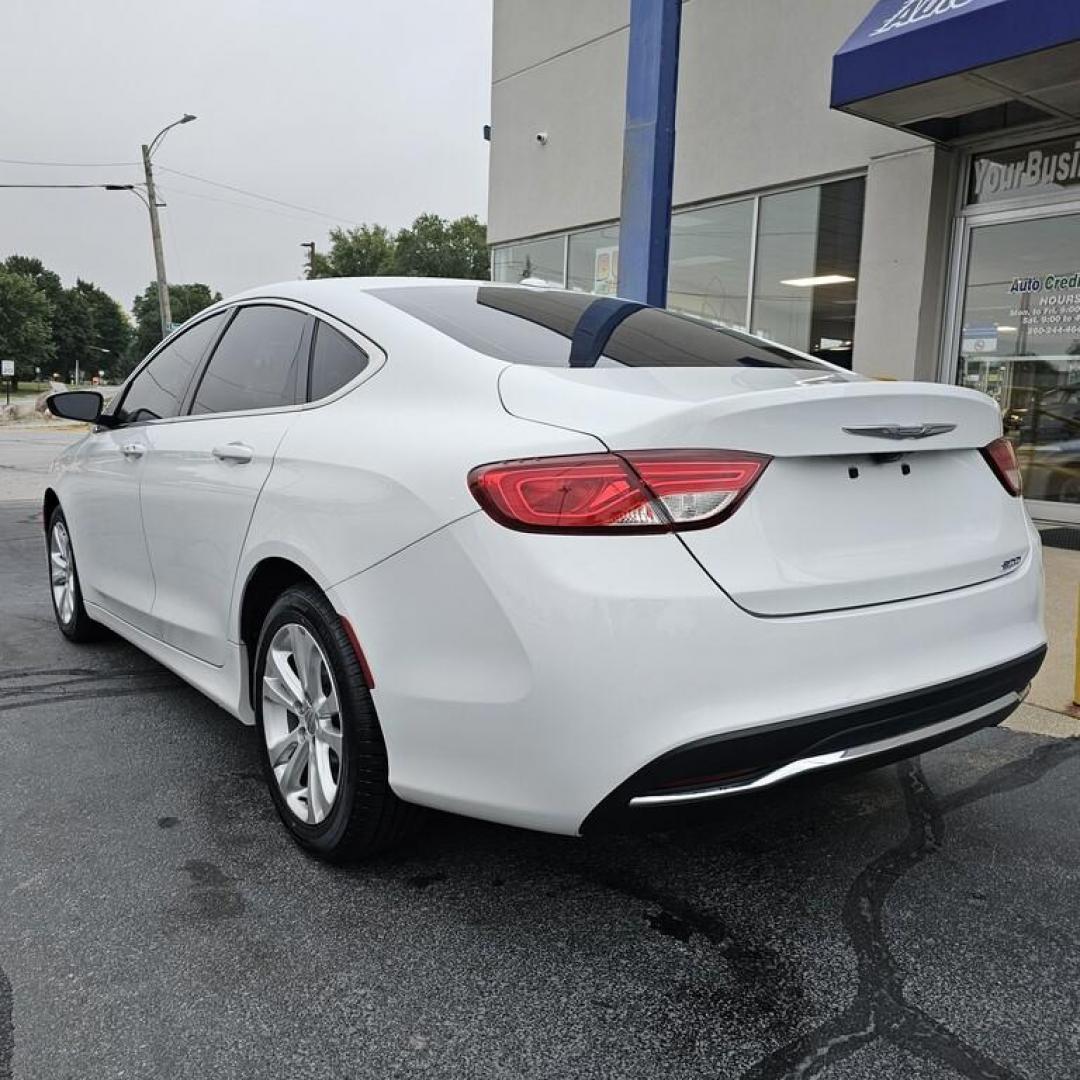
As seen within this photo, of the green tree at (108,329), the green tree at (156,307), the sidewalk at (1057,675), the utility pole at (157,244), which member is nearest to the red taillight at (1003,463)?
the sidewalk at (1057,675)

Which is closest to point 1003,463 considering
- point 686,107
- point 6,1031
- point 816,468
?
point 816,468

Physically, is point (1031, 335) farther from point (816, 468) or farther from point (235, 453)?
point (235, 453)

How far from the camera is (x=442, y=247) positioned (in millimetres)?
61312

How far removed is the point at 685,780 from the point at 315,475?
4.15 ft

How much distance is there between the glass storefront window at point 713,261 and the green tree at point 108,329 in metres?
122

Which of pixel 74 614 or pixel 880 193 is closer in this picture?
pixel 74 614

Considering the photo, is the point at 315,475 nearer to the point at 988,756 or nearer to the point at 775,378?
the point at 775,378

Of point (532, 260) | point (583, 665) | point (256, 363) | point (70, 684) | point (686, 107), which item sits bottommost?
point (70, 684)

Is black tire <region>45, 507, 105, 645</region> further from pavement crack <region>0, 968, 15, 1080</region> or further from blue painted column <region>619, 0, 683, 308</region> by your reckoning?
blue painted column <region>619, 0, 683, 308</region>

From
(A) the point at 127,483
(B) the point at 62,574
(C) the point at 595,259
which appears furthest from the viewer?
(C) the point at 595,259

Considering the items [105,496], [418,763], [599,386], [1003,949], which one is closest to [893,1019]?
[1003,949]

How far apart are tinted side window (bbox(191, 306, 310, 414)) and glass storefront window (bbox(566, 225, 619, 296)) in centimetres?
849

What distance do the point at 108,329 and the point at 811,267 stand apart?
13342cm

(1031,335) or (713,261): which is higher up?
(713,261)
